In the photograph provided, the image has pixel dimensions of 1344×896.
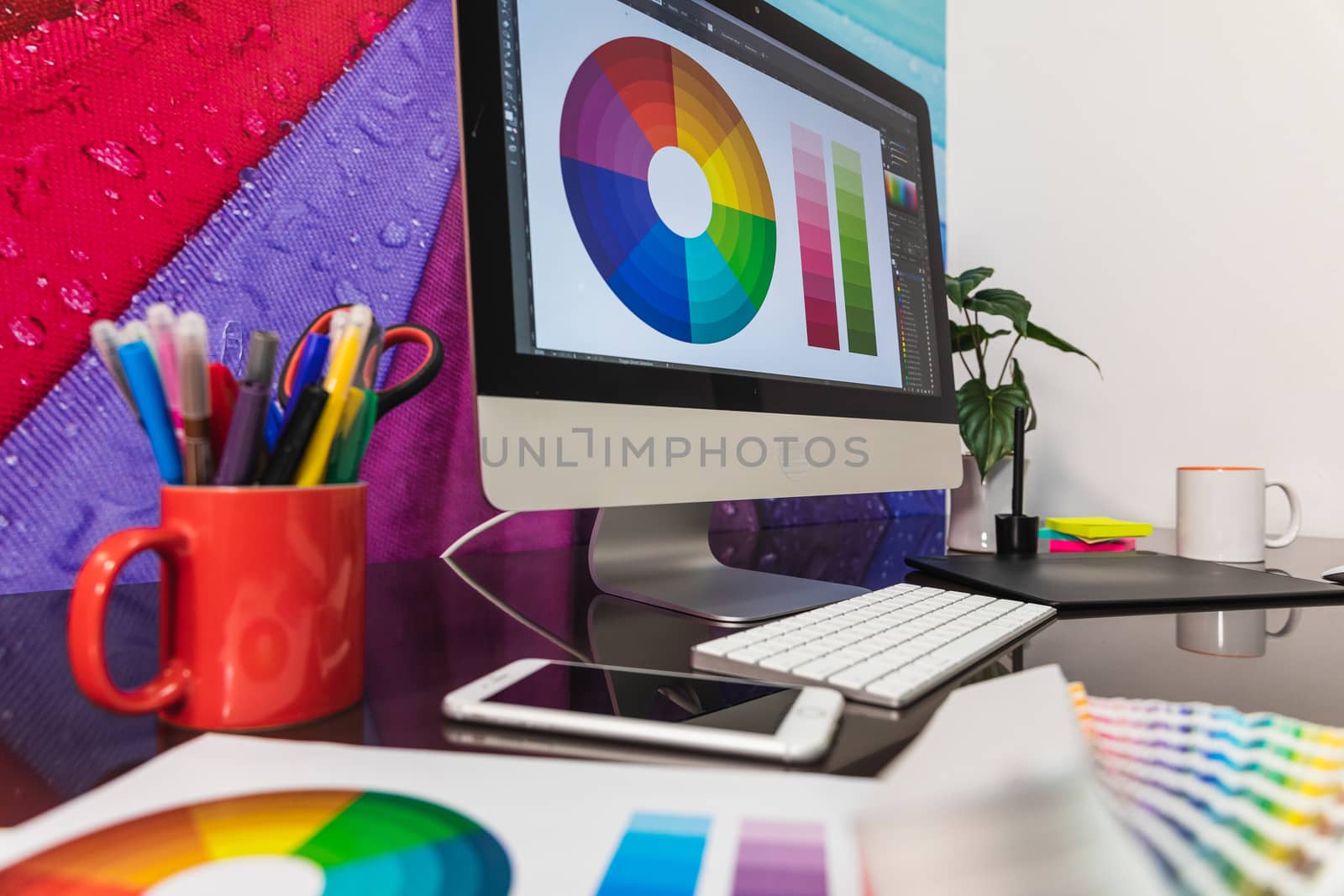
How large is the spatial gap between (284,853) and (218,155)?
0.69m

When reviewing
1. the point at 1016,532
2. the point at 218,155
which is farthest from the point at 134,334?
the point at 1016,532

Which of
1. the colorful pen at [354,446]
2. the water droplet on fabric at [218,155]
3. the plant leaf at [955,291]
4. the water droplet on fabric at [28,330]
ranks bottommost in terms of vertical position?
the colorful pen at [354,446]

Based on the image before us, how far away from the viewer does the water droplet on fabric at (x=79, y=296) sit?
2.20ft

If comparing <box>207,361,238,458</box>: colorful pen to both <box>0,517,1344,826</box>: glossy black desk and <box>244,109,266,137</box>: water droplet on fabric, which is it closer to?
<box>0,517,1344,826</box>: glossy black desk

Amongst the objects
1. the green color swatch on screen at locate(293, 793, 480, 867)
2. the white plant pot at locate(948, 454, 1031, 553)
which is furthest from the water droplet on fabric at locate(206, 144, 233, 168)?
the white plant pot at locate(948, 454, 1031, 553)

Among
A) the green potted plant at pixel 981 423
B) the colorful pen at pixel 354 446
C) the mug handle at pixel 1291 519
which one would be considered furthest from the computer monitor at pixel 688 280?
the mug handle at pixel 1291 519

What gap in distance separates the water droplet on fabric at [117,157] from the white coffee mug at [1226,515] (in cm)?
115

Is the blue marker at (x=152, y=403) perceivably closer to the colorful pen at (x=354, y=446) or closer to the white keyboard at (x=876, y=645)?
the colorful pen at (x=354, y=446)

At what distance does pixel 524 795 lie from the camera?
294 millimetres

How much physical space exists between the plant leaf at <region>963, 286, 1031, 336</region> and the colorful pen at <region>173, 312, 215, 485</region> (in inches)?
40.3

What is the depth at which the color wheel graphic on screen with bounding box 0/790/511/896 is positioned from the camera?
0.23 m

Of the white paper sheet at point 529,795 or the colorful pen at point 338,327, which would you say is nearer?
the white paper sheet at point 529,795

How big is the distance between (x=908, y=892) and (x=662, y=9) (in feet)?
2.14

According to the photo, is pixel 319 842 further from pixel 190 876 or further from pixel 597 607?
pixel 597 607
